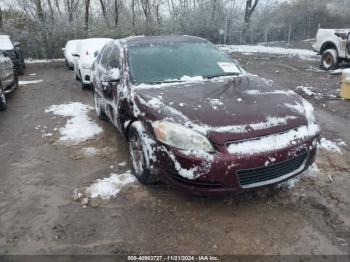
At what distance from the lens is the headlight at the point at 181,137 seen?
3.36 metres

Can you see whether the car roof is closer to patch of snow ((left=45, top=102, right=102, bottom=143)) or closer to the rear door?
the rear door

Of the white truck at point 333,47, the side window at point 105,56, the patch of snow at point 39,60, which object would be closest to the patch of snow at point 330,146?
the side window at point 105,56

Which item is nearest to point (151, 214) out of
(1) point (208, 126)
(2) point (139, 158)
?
(2) point (139, 158)

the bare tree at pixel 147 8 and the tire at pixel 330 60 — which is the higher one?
the bare tree at pixel 147 8

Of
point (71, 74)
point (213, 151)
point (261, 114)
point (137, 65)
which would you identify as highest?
point (137, 65)

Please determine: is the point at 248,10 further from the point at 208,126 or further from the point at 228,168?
the point at 228,168

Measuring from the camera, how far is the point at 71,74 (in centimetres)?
1438

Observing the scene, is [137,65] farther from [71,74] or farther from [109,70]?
[71,74]

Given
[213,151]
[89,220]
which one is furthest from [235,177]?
[89,220]

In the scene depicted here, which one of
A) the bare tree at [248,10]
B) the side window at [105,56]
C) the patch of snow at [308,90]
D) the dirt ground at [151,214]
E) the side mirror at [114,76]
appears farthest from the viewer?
the bare tree at [248,10]

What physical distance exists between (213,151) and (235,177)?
308 millimetres

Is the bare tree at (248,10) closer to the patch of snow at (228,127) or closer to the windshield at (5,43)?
the windshield at (5,43)

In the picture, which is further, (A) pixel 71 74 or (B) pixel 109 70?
(A) pixel 71 74

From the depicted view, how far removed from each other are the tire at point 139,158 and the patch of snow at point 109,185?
134mm
